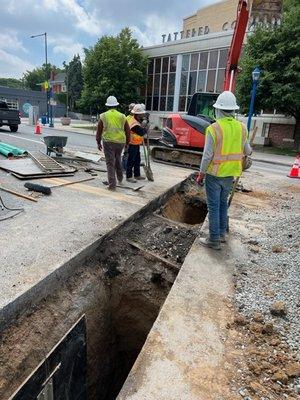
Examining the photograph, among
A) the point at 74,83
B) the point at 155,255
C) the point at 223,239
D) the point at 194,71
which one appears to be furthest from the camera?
the point at 74,83

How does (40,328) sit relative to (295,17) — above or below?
below

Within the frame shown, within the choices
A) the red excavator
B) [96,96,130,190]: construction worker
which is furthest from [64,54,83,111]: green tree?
[96,96,130,190]: construction worker

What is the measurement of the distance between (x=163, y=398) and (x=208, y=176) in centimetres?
289

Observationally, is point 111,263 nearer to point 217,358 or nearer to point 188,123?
point 217,358

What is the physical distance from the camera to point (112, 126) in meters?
6.80

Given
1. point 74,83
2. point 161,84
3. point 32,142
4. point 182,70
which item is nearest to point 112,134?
point 32,142

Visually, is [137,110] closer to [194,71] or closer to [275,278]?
[275,278]

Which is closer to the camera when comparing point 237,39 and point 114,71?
point 237,39

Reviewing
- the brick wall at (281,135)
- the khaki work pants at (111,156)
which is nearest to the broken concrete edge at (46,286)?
the khaki work pants at (111,156)

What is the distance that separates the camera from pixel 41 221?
4953 millimetres

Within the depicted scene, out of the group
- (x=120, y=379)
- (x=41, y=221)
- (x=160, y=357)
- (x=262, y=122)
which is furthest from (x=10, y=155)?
(x=262, y=122)

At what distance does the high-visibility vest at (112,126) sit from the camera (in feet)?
22.3

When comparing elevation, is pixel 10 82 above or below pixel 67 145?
above

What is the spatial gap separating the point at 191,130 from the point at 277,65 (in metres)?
12.6
